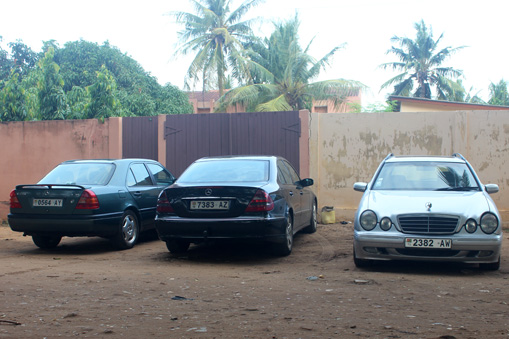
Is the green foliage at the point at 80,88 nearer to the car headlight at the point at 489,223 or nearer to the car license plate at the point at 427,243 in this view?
the car license plate at the point at 427,243

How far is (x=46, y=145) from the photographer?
44.4 feet

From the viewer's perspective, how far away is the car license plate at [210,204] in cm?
711

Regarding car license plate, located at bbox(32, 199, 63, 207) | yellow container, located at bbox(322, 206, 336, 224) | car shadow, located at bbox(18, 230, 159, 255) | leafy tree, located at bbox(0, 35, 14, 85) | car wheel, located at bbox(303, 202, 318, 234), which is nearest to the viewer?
car license plate, located at bbox(32, 199, 63, 207)

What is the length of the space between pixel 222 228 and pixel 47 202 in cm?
287

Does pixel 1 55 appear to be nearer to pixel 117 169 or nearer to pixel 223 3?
pixel 223 3

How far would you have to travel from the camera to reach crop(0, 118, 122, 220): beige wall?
43.4 ft

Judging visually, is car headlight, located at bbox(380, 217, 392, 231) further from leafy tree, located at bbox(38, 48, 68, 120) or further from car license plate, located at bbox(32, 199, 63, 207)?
leafy tree, located at bbox(38, 48, 68, 120)

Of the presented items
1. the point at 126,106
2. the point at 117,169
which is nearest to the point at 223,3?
the point at 126,106

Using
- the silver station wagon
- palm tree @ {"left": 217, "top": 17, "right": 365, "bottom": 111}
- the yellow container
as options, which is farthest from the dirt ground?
palm tree @ {"left": 217, "top": 17, "right": 365, "bottom": 111}

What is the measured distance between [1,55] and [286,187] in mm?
35204

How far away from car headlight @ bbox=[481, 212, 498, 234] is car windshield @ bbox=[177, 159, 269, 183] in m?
2.89

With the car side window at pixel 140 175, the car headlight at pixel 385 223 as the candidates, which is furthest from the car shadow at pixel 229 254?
the car headlight at pixel 385 223

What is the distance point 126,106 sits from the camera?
24000mm

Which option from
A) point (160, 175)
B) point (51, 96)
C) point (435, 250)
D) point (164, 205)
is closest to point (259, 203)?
point (164, 205)
